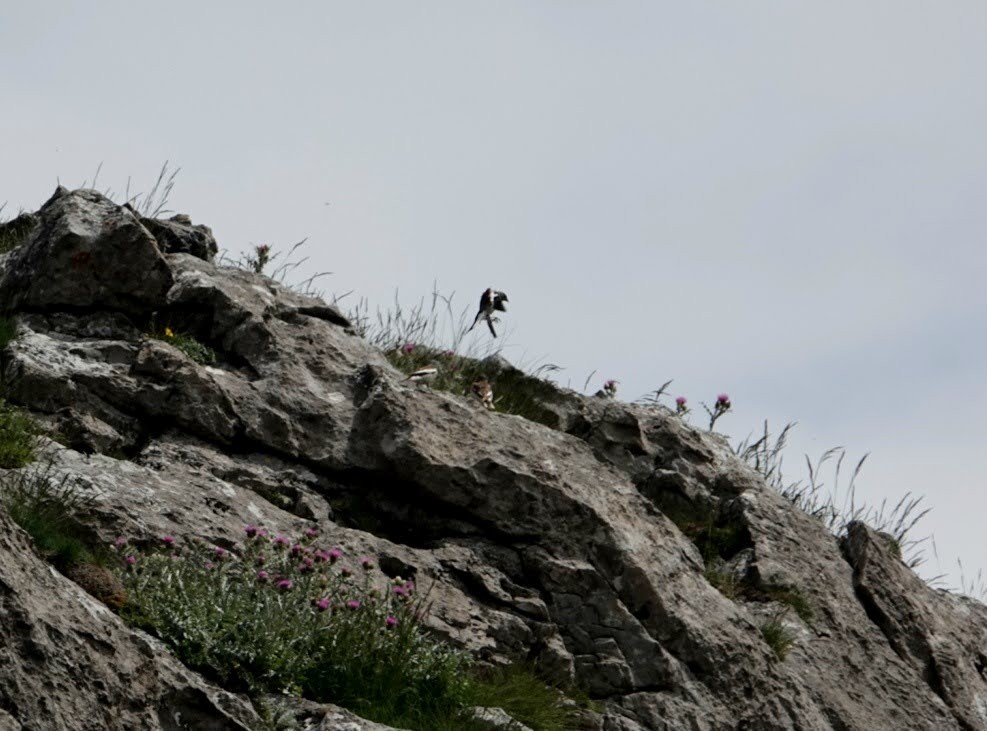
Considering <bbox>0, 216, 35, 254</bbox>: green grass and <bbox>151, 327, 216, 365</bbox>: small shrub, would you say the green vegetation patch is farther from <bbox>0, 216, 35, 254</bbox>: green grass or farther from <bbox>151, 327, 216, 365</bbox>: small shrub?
<bbox>151, 327, 216, 365</bbox>: small shrub

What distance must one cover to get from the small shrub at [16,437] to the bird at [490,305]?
4943 mm

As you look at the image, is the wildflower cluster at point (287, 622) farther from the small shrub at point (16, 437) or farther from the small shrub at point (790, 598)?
the small shrub at point (790, 598)

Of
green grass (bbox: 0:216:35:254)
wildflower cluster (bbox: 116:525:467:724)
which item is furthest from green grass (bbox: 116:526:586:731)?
green grass (bbox: 0:216:35:254)

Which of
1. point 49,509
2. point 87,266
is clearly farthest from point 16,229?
point 49,509

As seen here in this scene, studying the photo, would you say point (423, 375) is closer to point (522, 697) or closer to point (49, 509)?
point (522, 697)

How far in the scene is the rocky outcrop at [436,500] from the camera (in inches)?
337

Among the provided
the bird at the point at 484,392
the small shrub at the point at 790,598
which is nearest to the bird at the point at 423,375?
the bird at the point at 484,392

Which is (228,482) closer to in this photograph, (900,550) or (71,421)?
(71,421)

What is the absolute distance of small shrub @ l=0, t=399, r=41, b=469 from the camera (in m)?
7.63

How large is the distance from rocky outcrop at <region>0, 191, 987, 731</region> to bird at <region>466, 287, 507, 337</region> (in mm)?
2029

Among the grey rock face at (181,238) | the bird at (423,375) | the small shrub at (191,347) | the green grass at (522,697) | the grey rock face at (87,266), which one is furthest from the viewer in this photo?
the grey rock face at (181,238)

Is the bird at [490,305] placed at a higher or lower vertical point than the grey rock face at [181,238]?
higher

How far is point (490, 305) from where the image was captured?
41.3 feet

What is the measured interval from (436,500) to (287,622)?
235 centimetres
